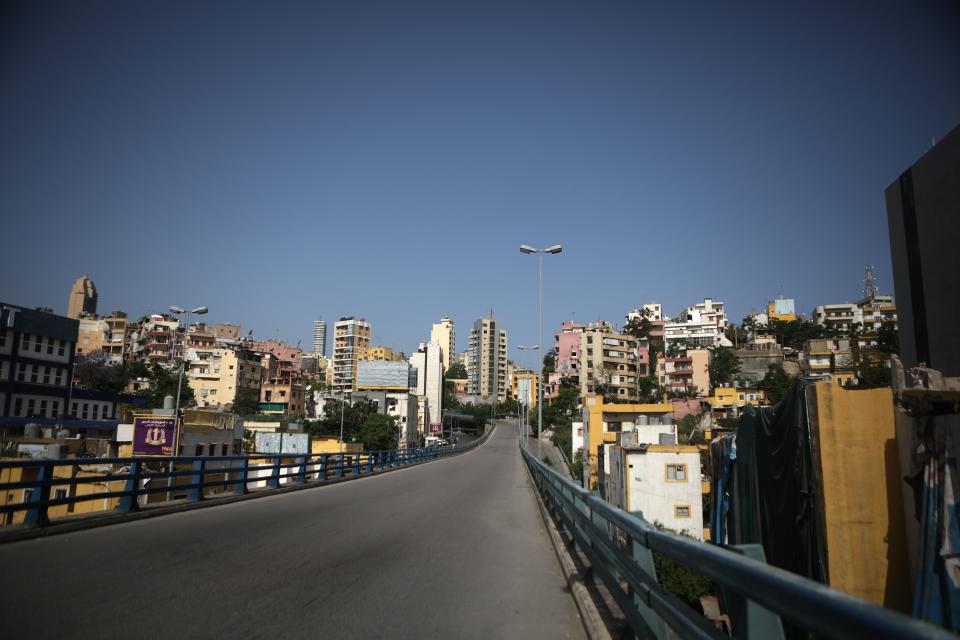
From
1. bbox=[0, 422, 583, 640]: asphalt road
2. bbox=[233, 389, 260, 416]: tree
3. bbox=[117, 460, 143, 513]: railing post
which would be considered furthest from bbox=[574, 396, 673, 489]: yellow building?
bbox=[233, 389, 260, 416]: tree

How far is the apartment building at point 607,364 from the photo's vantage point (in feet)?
366

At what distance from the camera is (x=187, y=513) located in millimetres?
12500

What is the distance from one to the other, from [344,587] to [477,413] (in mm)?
170924

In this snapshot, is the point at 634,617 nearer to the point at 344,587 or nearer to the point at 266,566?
the point at 344,587

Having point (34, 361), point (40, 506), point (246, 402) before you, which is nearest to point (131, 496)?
point (40, 506)

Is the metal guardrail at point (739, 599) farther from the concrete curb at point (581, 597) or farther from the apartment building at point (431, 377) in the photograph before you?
the apartment building at point (431, 377)

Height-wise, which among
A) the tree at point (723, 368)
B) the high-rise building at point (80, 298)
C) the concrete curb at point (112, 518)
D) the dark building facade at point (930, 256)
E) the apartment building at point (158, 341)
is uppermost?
the high-rise building at point (80, 298)

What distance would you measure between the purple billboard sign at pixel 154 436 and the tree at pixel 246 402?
74.1m

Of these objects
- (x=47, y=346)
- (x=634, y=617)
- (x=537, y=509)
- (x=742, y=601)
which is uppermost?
(x=47, y=346)

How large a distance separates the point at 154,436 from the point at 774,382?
7828 centimetres

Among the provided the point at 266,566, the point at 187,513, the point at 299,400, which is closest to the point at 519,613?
the point at 266,566

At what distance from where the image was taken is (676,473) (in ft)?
125

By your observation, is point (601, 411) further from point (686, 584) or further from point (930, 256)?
point (930, 256)

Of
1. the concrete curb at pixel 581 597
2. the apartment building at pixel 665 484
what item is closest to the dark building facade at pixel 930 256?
the concrete curb at pixel 581 597
